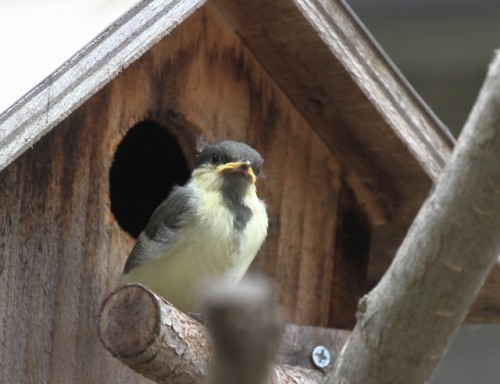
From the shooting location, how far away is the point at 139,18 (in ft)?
11.1

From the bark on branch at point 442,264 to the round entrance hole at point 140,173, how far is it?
2.43 metres

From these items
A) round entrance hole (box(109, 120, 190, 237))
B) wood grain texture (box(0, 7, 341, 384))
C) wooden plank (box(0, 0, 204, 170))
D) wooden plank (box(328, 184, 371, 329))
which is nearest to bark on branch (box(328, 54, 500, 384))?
wooden plank (box(0, 0, 204, 170))

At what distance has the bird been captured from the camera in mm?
3838

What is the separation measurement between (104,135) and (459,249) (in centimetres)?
187

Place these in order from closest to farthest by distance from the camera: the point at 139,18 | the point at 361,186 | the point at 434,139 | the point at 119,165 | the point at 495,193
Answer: the point at 495,193, the point at 139,18, the point at 434,139, the point at 361,186, the point at 119,165

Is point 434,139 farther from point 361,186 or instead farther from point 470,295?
point 470,295

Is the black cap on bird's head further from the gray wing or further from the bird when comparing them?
the gray wing

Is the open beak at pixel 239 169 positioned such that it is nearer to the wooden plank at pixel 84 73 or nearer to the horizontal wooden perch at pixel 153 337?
the wooden plank at pixel 84 73

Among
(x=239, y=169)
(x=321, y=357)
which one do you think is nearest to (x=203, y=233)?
(x=239, y=169)

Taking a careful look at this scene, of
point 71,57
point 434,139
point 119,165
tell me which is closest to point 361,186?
point 434,139

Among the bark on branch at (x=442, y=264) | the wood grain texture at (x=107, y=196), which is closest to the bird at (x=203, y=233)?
the wood grain texture at (x=107, y=196)

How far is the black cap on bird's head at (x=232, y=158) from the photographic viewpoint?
4.09 meters

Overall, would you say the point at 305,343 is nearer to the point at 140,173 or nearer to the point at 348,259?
the point at 348,259

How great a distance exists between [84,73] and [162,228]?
781 millimetres
